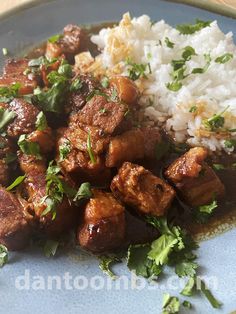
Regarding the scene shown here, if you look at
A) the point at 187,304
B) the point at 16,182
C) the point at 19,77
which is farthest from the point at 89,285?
the point at 19,77

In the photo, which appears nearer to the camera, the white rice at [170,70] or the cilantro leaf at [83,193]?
the cilantro leaf at [83,193]

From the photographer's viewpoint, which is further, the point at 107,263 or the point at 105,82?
the point at 105,82

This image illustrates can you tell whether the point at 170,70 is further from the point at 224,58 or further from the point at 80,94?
the point at 80,94

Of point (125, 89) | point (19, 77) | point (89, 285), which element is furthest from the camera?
point (19, 77)

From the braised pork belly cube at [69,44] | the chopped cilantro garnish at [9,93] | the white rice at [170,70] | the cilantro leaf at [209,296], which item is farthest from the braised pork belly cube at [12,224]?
the braised pork belly cube at [69,44]

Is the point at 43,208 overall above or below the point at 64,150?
below

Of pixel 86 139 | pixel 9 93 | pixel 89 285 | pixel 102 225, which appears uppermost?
pixel 9 93

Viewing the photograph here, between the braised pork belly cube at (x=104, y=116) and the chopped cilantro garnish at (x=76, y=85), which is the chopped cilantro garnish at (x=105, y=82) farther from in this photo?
the braised pork belly cube at (x=104, y=116)

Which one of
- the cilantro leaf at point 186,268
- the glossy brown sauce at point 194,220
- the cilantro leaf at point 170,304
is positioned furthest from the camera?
the glossy brown sauce at point 194,220

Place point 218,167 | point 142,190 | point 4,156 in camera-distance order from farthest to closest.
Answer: point 218,167, point 4,156, point 142,190
